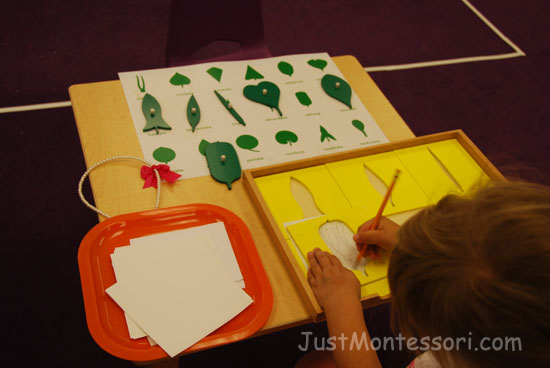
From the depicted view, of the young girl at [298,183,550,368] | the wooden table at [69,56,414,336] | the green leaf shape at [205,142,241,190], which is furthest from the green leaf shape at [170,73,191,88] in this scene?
the young girl at [298,183,550,368]

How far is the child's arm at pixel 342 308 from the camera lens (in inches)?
32.1

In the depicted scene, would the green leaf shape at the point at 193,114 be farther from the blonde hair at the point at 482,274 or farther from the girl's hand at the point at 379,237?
the blonde hair at the point at 482,274

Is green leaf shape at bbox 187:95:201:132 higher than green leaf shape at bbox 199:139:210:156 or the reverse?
higher

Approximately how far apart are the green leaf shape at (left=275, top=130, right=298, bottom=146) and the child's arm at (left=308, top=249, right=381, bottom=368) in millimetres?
348

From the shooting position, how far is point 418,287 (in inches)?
27.6

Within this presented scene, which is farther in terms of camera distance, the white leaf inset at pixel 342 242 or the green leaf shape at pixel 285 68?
the green leaf shape at pixel 285 68

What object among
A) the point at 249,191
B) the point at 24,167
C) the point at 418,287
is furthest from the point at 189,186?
the point at 24,167

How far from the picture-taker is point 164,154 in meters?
1.04

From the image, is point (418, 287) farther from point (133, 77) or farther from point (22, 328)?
point (22, 328)

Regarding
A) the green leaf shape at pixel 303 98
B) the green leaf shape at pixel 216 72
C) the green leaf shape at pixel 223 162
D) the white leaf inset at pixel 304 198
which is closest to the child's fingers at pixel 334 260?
the white leaf inset at pixel 304 198

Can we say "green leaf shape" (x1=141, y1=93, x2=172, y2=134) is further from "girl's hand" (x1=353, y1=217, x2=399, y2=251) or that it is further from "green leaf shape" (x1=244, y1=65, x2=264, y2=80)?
"girl's hand" (x1=353, y1=217, x2=399, y2=251)

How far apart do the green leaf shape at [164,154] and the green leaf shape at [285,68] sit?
0.41m

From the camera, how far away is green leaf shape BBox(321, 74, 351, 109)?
1.24 metres

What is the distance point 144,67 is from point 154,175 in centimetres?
141
